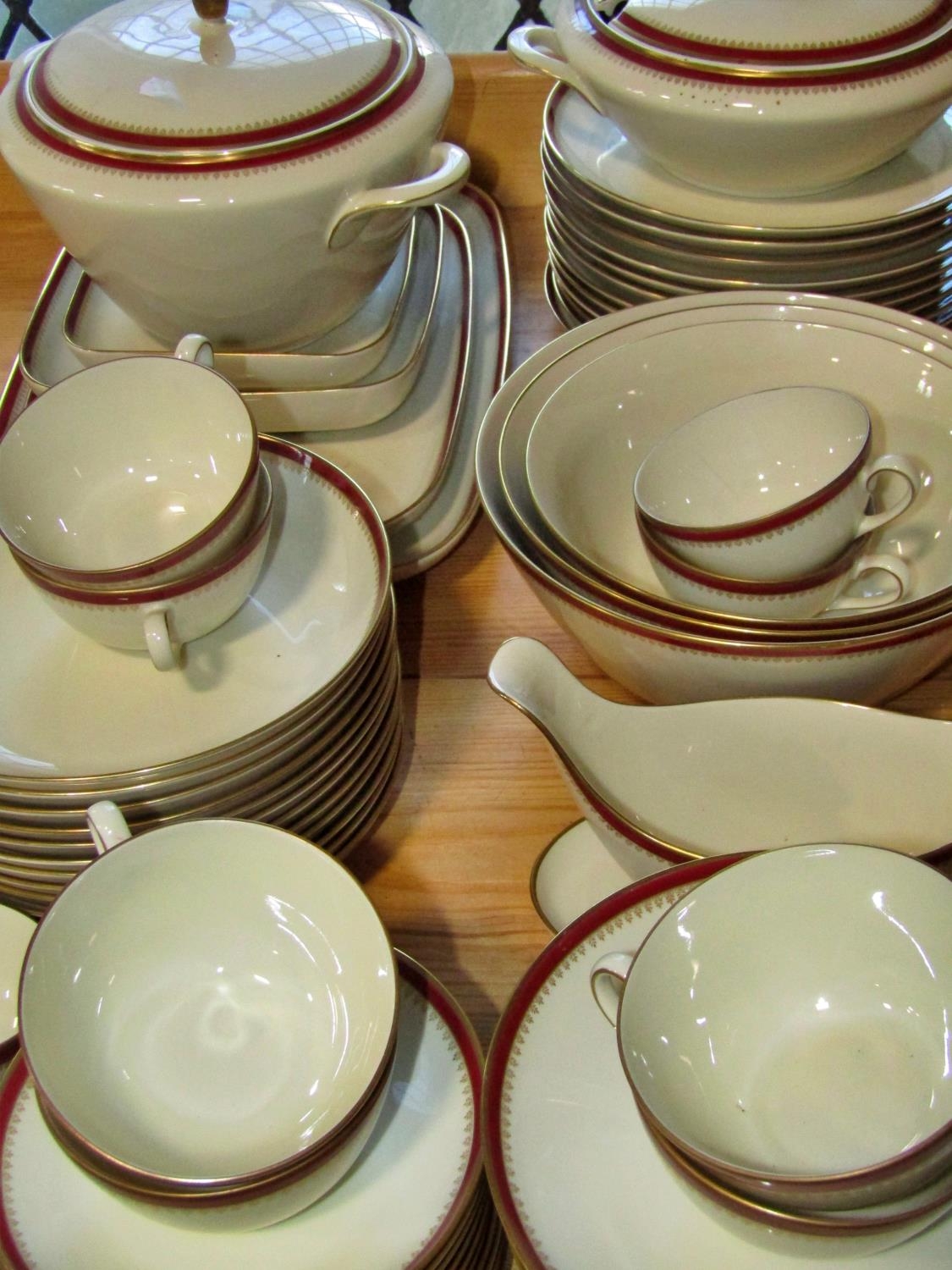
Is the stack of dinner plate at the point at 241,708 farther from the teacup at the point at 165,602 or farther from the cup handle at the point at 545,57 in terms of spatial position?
the cup handle at the point at 545,57

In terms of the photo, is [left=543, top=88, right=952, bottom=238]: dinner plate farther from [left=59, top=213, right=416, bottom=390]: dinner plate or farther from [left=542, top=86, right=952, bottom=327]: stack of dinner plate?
[left=59, top=213, right=416, bottom=390]: dinner plate

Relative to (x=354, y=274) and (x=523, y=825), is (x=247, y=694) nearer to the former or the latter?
(x=523, y=825)

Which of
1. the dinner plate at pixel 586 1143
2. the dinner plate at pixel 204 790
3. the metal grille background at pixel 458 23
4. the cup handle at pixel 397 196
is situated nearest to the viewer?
the dinner plate at pixel 586 1143

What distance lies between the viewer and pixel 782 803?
1.68ft

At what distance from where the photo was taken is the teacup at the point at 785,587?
0.50m

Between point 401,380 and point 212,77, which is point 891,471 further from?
point 212,77

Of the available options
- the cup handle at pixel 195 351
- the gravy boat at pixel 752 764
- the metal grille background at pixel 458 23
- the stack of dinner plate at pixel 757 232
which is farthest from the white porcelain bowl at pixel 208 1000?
the metal grille background at pixel 458 23

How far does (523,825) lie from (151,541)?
0.22 m

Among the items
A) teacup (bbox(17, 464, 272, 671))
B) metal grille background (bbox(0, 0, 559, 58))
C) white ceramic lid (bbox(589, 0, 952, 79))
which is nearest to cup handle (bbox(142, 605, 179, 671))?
teacup (bbox(17, 464, 272, 671))

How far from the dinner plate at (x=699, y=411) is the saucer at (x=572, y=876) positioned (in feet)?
0.40

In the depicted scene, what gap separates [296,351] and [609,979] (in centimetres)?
40

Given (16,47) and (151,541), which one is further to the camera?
(16,47)

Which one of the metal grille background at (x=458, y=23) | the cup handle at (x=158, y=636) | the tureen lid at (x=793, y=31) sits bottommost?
the metal grille background at (x=458, y=23)

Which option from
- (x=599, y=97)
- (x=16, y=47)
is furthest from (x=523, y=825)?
(x=16, y=47)
